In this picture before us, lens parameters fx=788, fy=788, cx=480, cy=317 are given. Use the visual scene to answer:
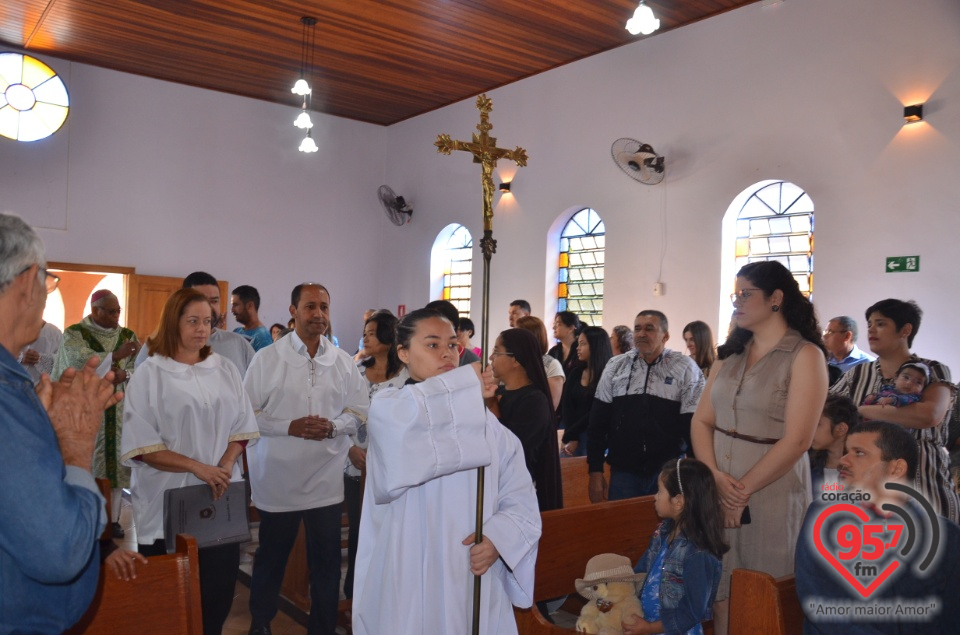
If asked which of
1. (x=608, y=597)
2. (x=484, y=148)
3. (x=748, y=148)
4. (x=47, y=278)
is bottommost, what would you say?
(x=608, y=597)

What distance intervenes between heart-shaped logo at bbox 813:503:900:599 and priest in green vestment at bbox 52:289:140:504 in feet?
12.1

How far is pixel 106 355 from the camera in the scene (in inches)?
184

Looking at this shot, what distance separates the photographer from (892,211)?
6.51 meters

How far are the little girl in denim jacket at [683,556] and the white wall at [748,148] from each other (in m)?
4.39

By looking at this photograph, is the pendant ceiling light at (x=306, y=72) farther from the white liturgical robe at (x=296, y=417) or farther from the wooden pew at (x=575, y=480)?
the wooden pew at (x=575, y=480)

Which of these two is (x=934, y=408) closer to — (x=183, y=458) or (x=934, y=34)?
(x=183, y=458)

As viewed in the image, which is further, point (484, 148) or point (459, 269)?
point (459, 269)

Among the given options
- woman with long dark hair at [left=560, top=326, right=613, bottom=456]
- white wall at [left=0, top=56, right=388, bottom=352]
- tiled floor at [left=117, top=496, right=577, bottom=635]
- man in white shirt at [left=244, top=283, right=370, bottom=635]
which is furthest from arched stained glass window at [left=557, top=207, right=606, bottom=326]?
man in white shirt at [left=244, top=283, right=370, bottom=635]

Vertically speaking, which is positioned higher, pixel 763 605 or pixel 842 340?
pixel 842 340

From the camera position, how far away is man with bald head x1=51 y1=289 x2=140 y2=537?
456 cm

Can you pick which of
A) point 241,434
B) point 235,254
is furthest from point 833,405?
point 235,254

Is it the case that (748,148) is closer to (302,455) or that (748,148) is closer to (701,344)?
(701,344)

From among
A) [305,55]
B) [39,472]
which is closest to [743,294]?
[39,472]

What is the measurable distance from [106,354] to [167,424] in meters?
1.93
